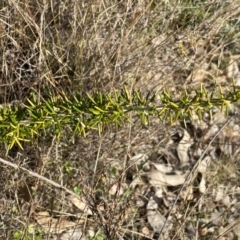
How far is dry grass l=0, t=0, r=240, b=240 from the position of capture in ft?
6.18

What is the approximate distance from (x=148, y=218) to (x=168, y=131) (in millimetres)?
409

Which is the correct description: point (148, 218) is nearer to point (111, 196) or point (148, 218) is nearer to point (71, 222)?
point (111, 196)

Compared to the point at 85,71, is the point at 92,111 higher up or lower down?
higher up

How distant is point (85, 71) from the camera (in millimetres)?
2031

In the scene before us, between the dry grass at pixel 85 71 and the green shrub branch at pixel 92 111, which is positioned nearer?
the green shrub branch at pixel 92 111

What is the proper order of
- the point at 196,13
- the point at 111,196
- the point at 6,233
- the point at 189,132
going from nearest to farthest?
the point at 6,233 → the point at 196,13 → the point at 111,196 → the point at 189,132

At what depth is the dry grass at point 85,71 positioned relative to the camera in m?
1.88

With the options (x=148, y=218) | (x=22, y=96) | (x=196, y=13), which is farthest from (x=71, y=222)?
(x=196, y=13)

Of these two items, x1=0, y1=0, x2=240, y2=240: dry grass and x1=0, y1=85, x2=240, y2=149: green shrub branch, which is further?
x1=0, y1=0, x2=240, y2=240: dry grass

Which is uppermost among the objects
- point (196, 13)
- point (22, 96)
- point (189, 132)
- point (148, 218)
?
point (196, 13)

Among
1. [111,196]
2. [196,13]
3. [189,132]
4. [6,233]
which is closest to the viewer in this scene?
[6,233]

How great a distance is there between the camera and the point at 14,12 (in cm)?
190

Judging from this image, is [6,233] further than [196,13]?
No

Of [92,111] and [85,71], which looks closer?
[92,111]
